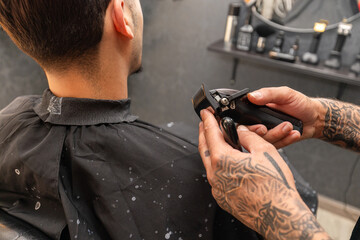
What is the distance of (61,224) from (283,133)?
771mm

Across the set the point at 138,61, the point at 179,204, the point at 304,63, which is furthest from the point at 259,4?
the point at 179,204

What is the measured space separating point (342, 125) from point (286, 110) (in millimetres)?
318

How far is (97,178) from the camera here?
892 mm

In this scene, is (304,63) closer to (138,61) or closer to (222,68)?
(222,68)

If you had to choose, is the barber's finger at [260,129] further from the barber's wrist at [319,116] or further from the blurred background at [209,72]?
the blurred background at [209,72]

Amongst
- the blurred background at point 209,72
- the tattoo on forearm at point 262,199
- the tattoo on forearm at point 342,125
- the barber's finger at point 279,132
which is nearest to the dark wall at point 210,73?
the blurred background at point 209,72

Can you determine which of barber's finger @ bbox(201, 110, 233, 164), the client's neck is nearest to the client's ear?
the client's neck

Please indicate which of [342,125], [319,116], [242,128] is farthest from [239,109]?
[342,125]

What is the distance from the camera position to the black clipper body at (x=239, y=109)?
0.93m

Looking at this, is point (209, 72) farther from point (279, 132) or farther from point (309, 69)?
point (279, 132)

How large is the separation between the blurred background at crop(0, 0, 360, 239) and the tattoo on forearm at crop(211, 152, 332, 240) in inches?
50.1

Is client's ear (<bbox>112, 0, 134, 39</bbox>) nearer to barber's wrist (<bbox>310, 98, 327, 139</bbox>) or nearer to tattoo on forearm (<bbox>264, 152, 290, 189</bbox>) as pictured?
tattoo on forearm (<bbox>264, 152, 290, 189</bbox>)

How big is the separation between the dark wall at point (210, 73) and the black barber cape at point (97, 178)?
4.79ft

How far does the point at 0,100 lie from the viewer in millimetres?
1819
